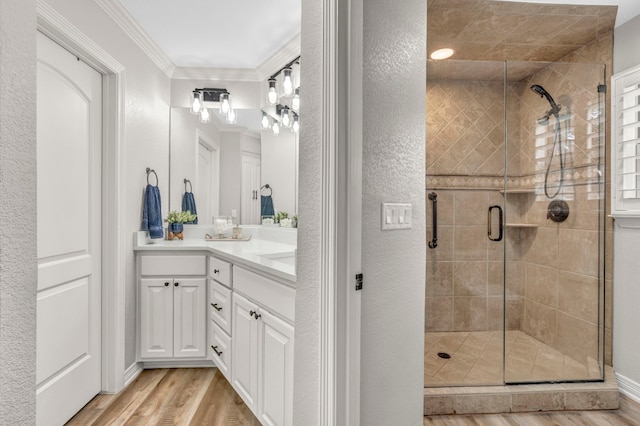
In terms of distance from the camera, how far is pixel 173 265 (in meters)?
2.31

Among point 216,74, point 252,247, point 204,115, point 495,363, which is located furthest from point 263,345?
point 216,74

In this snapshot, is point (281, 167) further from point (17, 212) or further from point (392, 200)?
point (17, 212)

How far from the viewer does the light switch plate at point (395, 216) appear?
1151mm

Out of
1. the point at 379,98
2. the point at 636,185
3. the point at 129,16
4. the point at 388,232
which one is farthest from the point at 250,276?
the point at 636,185

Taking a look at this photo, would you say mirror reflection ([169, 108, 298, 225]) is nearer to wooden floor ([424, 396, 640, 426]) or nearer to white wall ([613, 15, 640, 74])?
wooden floor ([424, 396, 640, 426])

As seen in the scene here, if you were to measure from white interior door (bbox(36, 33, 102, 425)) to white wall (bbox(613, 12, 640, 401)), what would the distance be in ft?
10.9

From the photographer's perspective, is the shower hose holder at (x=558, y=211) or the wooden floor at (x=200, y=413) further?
the shower hose holder at (x=558, y=211)

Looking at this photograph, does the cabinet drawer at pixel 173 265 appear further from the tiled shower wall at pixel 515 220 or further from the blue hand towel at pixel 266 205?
the tiled shower wall at pixel 515 220

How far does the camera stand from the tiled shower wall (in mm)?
2156

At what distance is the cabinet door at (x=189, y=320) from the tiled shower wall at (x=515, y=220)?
180 cm

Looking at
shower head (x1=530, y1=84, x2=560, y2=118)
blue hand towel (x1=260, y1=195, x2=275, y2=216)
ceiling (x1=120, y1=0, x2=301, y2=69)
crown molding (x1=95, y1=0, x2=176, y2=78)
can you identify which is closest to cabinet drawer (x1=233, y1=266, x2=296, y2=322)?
blue hand towel (x1=260, y1=195, x2=275, y2=216)

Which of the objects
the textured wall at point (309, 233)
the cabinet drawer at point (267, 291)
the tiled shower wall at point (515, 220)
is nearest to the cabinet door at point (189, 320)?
the cabinet drawer at point (267, 291)

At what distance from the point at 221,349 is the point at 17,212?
165 cm

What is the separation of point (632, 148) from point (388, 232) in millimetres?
1906
